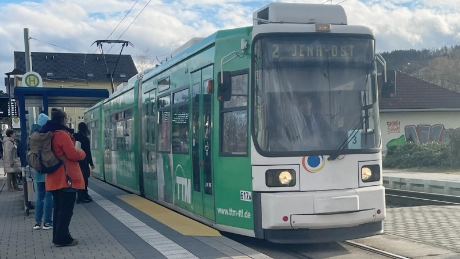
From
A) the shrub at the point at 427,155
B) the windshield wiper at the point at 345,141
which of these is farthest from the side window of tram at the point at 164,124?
the shrub at the point at 427,155

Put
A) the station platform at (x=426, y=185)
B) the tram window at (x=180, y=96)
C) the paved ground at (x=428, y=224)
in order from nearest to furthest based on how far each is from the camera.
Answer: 1. the paved ground at (x=428, y=224)
2. the tram window at (x=180, y=96)
3. the station platform at (x=426, y=185)

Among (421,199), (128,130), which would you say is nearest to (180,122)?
(128,130)

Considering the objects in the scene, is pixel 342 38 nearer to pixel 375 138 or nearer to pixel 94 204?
pixel 375 138

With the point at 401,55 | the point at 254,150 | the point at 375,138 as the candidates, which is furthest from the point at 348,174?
the point at 401,55

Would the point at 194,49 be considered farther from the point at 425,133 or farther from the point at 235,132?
the point at 425,133

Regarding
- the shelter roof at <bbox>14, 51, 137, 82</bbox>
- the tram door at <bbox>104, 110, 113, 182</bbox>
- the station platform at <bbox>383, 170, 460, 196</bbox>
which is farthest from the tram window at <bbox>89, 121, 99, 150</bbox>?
the shelter roof at <bbox>14, 51, 137, 82</bbox>

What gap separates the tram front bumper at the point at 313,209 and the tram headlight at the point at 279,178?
0.41 feet

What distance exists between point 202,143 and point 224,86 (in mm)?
1476

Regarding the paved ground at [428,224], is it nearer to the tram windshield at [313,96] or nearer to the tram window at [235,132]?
the tram windshield at [313,96]

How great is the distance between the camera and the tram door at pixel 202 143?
9.17 m

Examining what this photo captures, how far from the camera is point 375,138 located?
27.7 feet

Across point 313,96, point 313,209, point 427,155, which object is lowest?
point 427,155

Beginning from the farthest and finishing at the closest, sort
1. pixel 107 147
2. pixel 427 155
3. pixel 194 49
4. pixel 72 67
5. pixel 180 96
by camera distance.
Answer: pixel 72 67 < pixel 427 155 < pixel 107 147 < pixel 180 96 < pixel 194 49

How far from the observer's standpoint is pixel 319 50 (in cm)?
826
